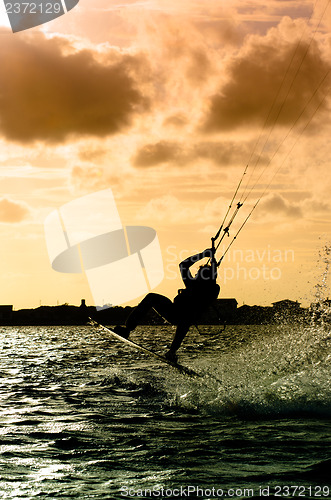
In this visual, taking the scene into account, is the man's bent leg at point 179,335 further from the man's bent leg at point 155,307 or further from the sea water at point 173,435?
the sea water at point 173,435

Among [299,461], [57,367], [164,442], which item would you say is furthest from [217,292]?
[57,367]

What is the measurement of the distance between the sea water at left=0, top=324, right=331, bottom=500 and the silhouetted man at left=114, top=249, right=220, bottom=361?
0.65 meters

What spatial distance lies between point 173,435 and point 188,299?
311 centimetres

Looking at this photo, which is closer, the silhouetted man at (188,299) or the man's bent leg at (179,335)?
the silhouetted man at (188,299)

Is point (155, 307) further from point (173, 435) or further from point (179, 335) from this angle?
point (173, 435)

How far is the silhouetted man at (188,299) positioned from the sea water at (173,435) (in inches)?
25.7

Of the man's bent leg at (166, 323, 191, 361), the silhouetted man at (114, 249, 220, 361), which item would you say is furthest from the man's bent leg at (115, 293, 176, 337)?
the man's bent leg at (166, 323, 191, 361)

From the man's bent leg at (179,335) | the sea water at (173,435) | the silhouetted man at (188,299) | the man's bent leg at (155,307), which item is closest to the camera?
the sea water at (173,435)

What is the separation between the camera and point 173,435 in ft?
35.7

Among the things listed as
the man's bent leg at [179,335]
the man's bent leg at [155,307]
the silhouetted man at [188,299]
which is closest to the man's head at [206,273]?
the silhouetted man at [188,299]

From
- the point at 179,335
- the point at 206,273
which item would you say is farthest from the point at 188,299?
the point at 179,335

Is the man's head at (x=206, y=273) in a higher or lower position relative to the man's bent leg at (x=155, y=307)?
higher

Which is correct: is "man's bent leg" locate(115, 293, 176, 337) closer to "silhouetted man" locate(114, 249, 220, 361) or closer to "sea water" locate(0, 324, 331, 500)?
"silhouetted man" locate(114, 249, 220, 361)

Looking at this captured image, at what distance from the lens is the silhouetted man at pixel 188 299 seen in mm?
12719
